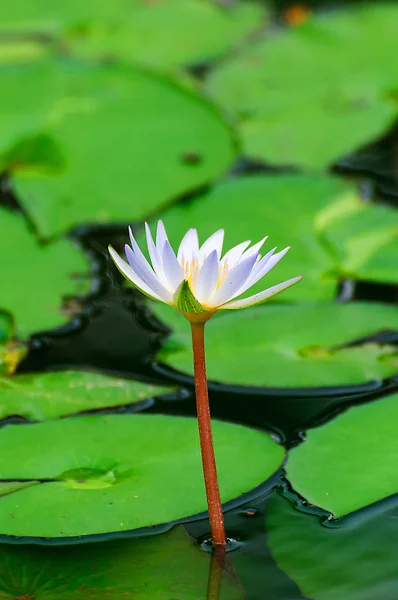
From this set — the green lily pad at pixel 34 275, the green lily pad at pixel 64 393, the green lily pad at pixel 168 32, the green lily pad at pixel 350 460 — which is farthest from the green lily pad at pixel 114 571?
the green lily pad at pixel 168 32

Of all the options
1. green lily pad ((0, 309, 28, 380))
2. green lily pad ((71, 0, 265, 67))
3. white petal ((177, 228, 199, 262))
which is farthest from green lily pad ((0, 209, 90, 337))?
green lily pad ((71, 0, 265, 67))

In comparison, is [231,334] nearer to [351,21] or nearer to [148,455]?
[148,455]

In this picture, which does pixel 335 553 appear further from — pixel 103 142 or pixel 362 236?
pixel 103 142

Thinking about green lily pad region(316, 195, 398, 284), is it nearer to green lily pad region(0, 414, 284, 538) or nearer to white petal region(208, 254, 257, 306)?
green lily pad region(0, 414, 284, 538)

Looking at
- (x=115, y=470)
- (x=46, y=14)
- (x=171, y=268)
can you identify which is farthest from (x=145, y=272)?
(x=46, y=14)

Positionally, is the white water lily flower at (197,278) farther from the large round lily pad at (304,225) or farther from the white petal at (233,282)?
the large round lily pad at (304,225)

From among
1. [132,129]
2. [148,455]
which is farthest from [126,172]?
[148,455]
